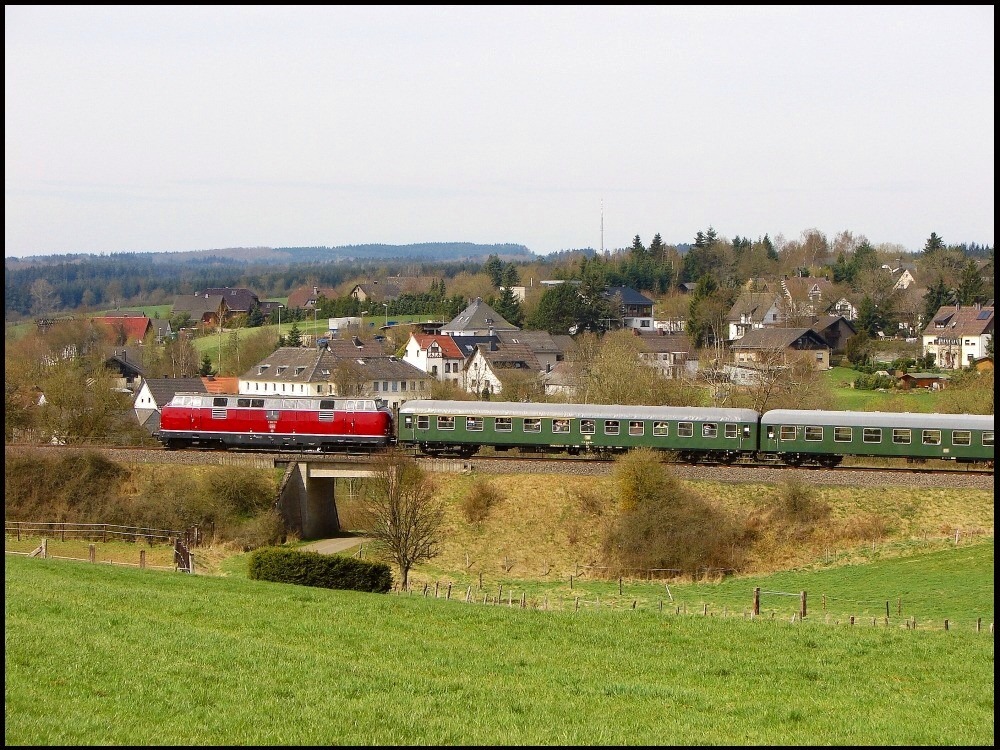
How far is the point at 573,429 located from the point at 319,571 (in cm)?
1617

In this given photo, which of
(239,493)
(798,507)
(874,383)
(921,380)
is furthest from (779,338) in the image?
(239,493)

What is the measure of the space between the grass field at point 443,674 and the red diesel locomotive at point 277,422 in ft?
65.6

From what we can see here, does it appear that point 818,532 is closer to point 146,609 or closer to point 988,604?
point 988,604

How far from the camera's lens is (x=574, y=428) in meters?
42.6

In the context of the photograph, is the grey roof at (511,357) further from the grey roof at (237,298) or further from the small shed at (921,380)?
the grey roof at (237,298)

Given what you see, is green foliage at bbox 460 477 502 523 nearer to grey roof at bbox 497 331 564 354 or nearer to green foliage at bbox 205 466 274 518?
green foliage at bbox 205 466 274 518

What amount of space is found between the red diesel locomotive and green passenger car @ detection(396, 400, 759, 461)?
4.40ft

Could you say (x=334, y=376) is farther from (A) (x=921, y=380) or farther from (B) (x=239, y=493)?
(A) (x=921, y=380)

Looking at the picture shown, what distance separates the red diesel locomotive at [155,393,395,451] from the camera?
147 feet

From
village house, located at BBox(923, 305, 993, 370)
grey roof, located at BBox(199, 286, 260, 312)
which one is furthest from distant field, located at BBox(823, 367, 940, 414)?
grey roof, located at BBox(199, 286, 260, 312)

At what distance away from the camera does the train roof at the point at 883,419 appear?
39.8 meters

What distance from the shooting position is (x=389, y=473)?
3678 centimetres

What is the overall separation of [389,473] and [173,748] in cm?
2399

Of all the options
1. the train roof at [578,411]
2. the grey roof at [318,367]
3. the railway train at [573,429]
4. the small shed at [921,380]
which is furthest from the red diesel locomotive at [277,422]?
the small shed at [921,380]
